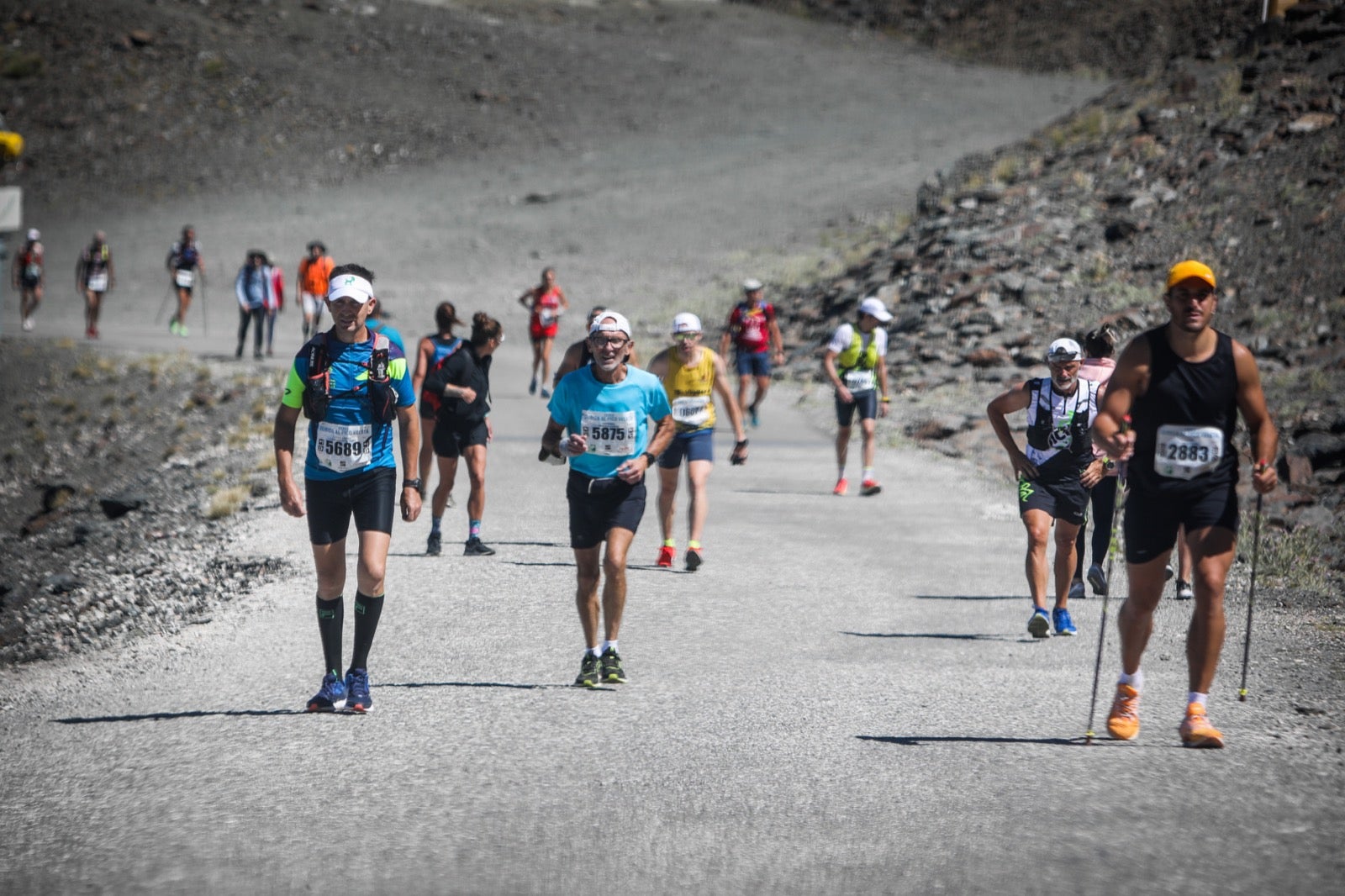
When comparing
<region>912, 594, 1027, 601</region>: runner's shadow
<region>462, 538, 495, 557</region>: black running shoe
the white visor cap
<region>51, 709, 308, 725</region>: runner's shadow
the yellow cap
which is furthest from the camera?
<region>462, 538, 495, 557</region>: black running shoe

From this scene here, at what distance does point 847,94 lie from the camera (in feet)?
245

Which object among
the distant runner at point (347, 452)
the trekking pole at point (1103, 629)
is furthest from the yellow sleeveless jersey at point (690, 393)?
the distant runner at point (347, 452)

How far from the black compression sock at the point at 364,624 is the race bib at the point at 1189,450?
3.81 meters

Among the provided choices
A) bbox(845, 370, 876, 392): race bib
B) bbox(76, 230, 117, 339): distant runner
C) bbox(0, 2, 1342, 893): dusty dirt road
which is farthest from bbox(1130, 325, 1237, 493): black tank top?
bbox(76, 230, 117, 339): distant runner

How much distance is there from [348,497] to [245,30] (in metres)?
76.1

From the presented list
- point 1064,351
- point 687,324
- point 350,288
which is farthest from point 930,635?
point 350,288

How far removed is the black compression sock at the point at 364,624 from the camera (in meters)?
7.46

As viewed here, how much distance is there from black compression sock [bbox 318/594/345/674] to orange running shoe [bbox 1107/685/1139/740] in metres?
3.75

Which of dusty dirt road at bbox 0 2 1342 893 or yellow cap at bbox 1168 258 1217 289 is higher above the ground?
yellow cap at bbox 1168 258 1217 289

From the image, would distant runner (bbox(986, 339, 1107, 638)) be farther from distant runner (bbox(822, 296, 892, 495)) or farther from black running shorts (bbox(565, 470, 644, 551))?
distant runner (bbox(822, 296, 892, 495))

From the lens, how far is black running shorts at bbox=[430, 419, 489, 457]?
473 inches

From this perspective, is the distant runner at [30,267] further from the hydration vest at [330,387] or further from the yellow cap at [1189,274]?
the yellow cap at [1189,274]

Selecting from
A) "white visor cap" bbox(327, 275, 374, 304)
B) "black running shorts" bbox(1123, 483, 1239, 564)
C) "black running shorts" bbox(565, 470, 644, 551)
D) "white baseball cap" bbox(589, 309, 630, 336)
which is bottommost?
"black running shorts" bbox(565, 470, 644, 551)

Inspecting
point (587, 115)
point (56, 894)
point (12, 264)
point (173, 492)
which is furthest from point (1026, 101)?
point (56, 894)
